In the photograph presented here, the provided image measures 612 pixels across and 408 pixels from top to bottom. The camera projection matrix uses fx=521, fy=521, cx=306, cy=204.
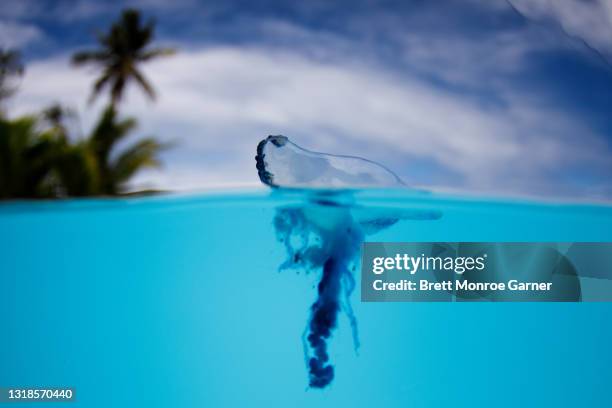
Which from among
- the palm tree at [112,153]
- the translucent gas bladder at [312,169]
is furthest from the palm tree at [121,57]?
the translucent gas bladder at [312,169]

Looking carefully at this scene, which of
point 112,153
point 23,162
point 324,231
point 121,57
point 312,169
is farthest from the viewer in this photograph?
point 121,57

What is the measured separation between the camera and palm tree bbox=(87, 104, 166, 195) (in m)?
11.7

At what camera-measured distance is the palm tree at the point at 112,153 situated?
11.7 m

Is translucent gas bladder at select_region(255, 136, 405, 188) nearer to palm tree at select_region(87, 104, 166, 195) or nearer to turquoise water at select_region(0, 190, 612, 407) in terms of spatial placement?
turquoise water at select_region(0, 190, 612, 407)

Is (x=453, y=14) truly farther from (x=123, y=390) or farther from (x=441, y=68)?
(x=123, y=390)

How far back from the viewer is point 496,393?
842 cm

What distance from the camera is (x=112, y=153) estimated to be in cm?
1198

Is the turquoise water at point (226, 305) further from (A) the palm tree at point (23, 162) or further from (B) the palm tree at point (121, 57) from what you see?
(B) the palm tree at point (121, 57)

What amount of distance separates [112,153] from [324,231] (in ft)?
26.8

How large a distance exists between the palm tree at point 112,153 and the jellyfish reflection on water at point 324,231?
22.7ft

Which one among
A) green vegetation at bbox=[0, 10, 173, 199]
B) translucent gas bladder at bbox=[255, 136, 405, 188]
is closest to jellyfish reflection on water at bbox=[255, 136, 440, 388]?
translucent gas bladder at bbox=[255, 136, 405, 188]

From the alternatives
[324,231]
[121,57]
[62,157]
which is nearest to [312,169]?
[324,231]

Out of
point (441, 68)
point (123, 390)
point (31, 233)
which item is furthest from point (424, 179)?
point (31, 233)

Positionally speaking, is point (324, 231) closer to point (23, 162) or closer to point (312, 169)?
point (312, 169)
